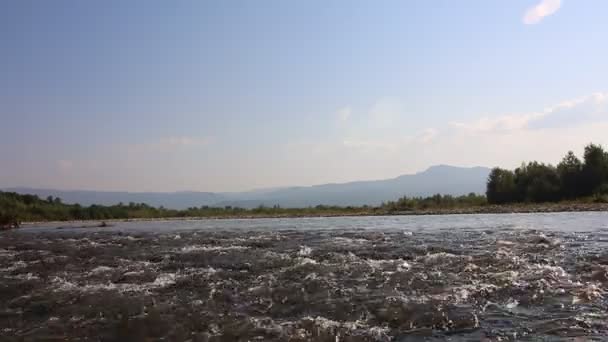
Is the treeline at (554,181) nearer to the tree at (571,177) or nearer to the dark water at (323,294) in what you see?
the tree at (571,177)

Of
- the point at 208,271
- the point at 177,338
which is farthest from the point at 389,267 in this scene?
the point at 177,338

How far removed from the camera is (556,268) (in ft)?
43.7

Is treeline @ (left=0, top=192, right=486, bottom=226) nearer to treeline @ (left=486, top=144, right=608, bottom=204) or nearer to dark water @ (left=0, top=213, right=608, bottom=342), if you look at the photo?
treeline @ (left=486, top=144, right=608, bottom=204)

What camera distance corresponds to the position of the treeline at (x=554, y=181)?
54406mm

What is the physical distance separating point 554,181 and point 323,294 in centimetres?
5399

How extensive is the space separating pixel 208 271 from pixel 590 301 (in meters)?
10.4

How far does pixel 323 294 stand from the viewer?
1144cm

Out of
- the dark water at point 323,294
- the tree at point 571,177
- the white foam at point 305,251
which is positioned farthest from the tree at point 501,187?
the white foam at point 305,251

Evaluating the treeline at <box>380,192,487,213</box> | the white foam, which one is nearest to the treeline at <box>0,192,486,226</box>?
the treeline at <box>380,192,487,213</box>

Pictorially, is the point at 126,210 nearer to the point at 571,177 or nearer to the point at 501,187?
the point at 501,187

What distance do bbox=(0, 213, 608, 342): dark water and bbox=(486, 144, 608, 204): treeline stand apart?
3959 centimetres

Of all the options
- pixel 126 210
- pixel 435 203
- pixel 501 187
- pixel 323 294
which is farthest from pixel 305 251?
pixel 126 210

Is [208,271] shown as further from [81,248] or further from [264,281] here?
[81,248]

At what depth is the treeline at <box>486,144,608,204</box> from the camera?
54406 millimetres
